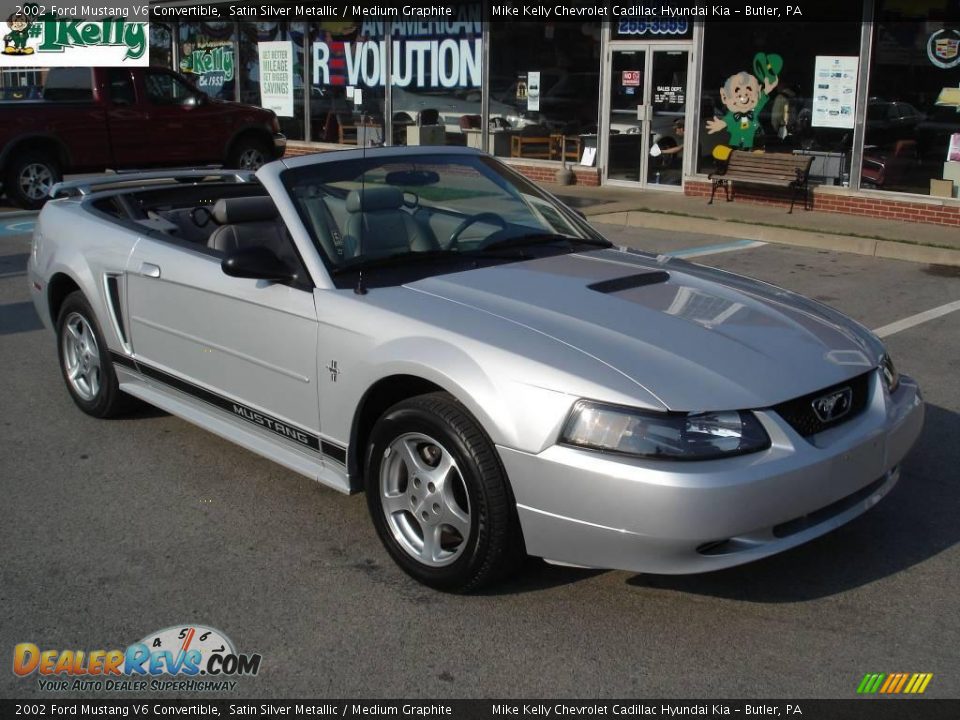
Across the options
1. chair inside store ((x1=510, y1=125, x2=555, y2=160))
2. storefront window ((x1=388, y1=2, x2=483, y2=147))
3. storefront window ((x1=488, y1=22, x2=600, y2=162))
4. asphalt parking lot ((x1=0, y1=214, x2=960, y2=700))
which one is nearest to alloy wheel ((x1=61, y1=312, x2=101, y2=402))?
asphalt parking lot ((x1=0, y1=214, x2=960, y2=700))

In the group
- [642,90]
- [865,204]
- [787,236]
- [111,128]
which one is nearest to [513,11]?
[642,90]

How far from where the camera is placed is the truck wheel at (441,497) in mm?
3658

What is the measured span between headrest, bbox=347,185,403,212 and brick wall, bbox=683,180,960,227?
34.5ft

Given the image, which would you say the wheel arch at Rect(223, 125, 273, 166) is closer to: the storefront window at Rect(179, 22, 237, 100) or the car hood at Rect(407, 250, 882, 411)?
the storefront window at Rect(179, 22, 237, 100)

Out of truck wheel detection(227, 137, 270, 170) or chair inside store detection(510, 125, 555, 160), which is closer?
truck wheel detection(227, 137, 270, 170)

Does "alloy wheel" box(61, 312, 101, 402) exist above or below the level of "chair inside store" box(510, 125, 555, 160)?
below

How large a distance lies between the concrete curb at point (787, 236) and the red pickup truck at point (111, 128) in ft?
21.2

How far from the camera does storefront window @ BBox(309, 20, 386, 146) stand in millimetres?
20500

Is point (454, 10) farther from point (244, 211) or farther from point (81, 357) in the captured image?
point (244, 211)

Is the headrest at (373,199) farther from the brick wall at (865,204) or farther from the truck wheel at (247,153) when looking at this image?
the truck wheel at (247,153)

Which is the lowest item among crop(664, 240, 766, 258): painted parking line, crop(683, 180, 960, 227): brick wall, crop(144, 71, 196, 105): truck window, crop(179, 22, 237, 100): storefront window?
crop(664, 240, 766, 258): painted parking line

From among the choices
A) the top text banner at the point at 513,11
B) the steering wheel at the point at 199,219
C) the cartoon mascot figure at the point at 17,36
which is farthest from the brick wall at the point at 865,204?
the cartoon mascot figure at the point at 17,36

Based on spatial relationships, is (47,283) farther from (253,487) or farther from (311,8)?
(311,8)

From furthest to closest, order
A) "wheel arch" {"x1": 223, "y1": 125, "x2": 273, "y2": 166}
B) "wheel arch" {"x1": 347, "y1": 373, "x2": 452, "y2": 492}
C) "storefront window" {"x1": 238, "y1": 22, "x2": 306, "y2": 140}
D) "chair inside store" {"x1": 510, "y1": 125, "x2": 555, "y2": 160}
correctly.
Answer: "storefront window" {"x1": 238, "y1": 22, "x2": 306, "y2": 140}, "chair inside store" {"x1": 510, "y1": 125, "x2": 555, "y2": 160}, "wheel arch" {"x1": 223, "y1": 125, "x2": 273, "y2": 166}, "wheel arch" {"x1": 347, "y1": 373, "x2": 452, "y2": 492}
